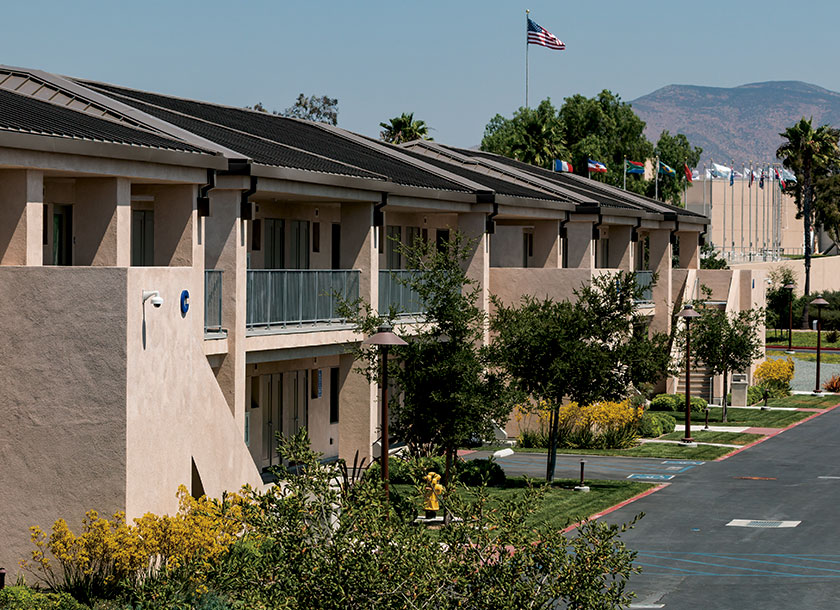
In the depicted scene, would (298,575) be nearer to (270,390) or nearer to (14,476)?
(14,476)

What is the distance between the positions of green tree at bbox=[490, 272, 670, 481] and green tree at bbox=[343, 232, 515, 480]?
13.1ft

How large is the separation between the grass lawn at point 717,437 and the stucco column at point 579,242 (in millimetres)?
7416

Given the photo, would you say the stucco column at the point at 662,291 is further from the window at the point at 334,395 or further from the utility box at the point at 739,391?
the window at the point at 334,395

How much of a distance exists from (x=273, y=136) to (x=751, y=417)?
27.6 meters

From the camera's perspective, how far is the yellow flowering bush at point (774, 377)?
6197 centimetres

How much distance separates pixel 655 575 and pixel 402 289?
14558 mm

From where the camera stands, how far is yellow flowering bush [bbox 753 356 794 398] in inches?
2440

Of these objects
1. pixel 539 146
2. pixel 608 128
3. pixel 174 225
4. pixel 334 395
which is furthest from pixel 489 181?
pixel 608 128

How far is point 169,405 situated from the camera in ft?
66.8

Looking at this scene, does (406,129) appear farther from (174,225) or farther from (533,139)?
(174,225)

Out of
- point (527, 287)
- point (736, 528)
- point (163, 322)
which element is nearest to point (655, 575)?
point (736, 528)

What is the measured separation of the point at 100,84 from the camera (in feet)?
107

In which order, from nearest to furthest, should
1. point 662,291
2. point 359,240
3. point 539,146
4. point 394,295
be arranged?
point 359,240
point 394,295
point 662,291
point 539,146

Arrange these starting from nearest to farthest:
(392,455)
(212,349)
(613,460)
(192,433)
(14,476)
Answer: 1. (14,476)
2. (192,433)
3. (212,349)
4. (392,455)
5. (613,460)
